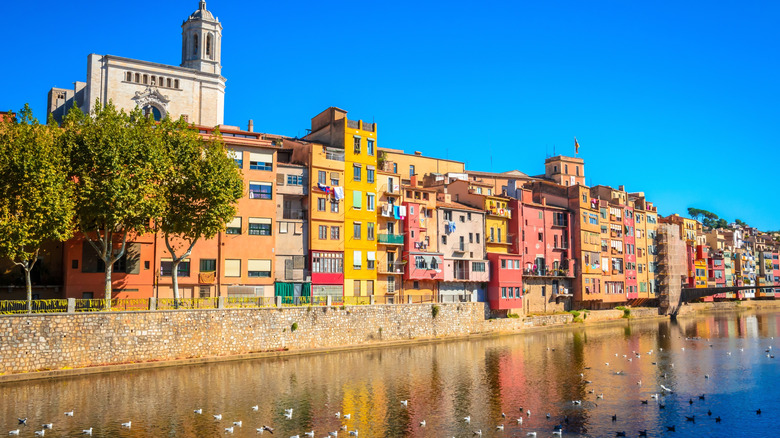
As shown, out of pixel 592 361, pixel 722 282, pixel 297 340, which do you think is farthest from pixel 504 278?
pixel 722 282

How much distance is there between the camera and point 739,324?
293ft

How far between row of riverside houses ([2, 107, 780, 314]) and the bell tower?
95.1 ft

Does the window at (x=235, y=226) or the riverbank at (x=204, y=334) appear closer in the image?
the riverbank at (x=204, y=334)

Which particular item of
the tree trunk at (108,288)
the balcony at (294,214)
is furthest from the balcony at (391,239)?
the tree trunk at (108,288)

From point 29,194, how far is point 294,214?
2409 centimetres

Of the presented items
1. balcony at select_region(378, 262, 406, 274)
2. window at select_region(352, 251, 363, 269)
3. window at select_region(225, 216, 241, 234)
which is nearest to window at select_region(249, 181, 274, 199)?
window at select_region(225, 216, 241, 234)

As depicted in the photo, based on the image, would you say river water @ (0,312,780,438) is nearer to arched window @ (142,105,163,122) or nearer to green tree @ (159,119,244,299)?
green tree @ (159,119,244,299)

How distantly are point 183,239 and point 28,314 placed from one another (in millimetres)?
13521

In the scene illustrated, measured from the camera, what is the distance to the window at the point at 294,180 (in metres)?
58.8

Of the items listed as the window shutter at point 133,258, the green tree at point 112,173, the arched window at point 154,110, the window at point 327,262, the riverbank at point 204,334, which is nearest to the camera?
the riverbank at point 204,334

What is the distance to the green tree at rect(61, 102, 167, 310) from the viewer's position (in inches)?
1631

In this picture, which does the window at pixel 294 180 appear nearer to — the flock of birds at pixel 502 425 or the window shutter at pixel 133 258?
the window shutter at pixel 133 258

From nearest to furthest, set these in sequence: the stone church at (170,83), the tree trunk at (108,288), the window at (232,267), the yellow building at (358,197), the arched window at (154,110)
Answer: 1. the tree trunk at (108,288)
2. the window at (232,267)
3. the yellow building at (358,197)
4. the stone church at (170,83)
5. the arched window at (154,110)

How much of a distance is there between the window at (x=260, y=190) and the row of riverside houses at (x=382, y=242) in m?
0.09
